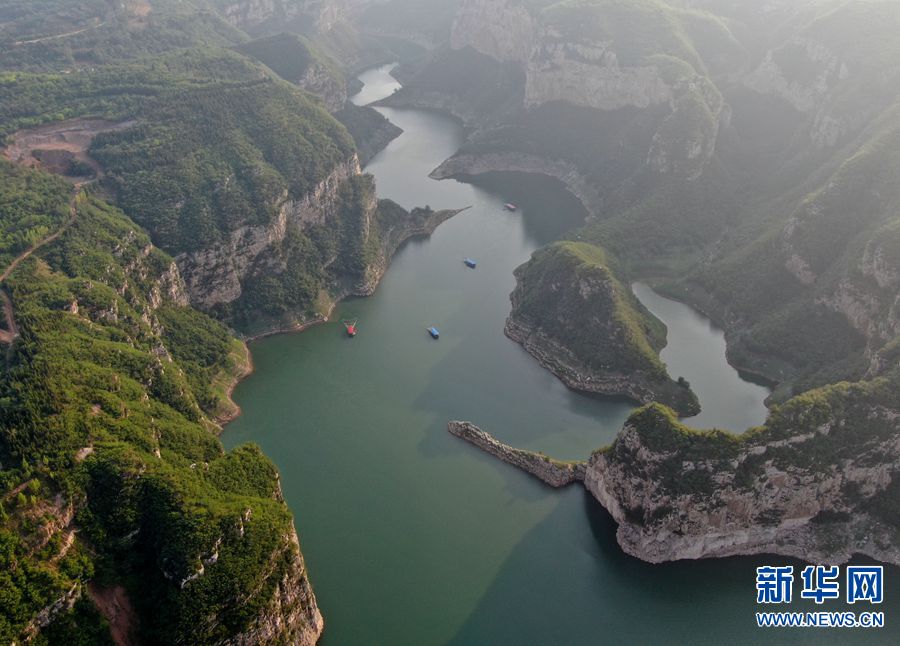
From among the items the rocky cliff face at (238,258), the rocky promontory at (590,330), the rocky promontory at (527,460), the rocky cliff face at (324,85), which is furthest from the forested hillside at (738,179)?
the rocky cliff face at (238,258)

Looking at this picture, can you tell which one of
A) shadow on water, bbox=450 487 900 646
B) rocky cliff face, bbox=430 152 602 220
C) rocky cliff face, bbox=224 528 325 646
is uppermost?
rocky cliff face, bbox=224 528 325 646

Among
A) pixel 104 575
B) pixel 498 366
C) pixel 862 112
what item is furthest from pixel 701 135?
pixel 104 575

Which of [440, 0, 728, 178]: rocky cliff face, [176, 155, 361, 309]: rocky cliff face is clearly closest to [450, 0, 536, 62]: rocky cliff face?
[440, 0, 728, 178]: rocky cliff face

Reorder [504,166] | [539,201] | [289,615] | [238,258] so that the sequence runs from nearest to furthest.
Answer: [289,615] < [238,258] < [539,201] < [504,166]

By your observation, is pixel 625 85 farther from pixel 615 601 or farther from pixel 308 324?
pixel 615 601

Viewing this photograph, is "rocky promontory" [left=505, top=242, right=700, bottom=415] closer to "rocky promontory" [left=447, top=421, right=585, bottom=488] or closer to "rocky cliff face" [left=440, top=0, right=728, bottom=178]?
"rocky promontory" [left=447, top=421, right=585, bottom=488]

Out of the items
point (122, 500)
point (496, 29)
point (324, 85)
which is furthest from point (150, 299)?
point (496, 29)

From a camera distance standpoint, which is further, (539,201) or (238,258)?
(539,201)
